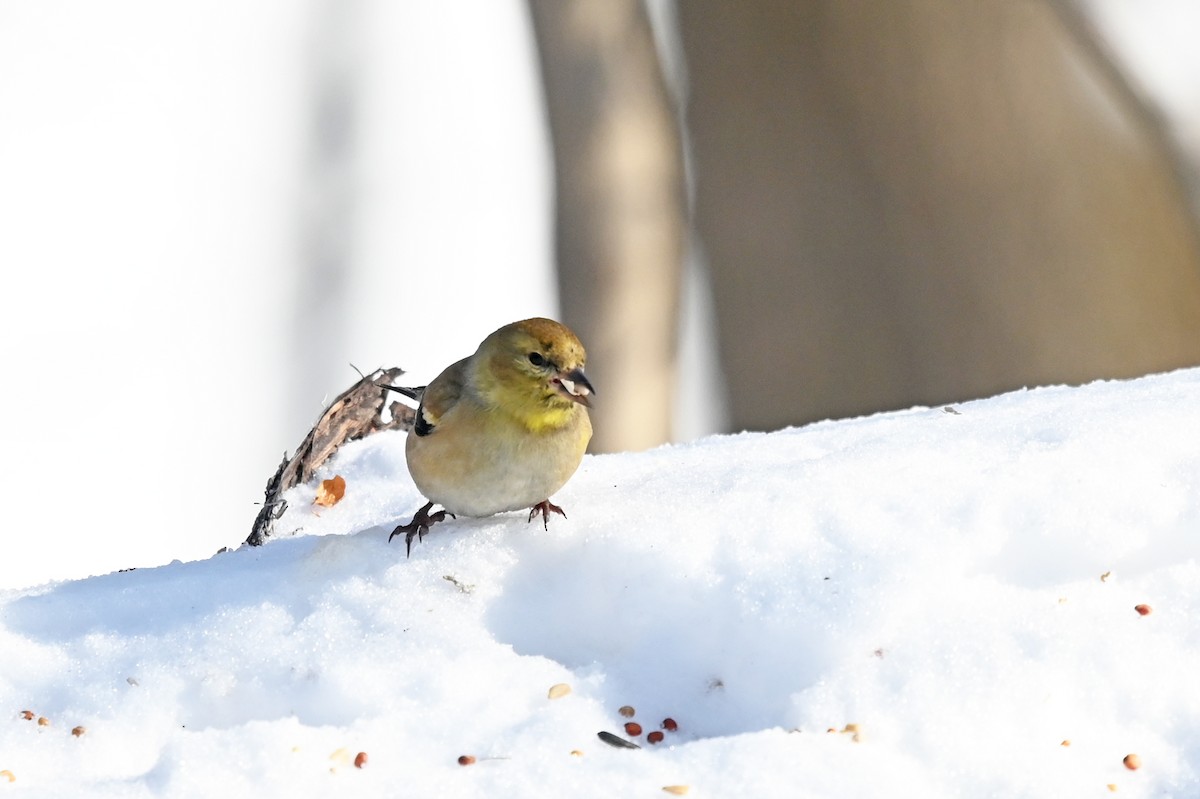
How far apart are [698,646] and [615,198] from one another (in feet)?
13.1

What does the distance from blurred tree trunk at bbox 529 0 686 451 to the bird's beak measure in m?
3.24

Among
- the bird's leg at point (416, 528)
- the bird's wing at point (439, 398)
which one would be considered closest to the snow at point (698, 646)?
the bird's leg at point (416, 528)

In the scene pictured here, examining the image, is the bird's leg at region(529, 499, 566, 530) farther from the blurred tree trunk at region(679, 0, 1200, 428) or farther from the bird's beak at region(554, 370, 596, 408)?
the blurred tree trunk at region(679, 0, 1200, 428)

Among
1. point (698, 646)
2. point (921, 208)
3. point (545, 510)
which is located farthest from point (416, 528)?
point (921, 208)

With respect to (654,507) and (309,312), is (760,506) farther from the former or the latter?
(309,312)

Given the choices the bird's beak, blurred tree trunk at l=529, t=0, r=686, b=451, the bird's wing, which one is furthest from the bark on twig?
blurred tree trunk at l=529, t=0, r=686, b=451

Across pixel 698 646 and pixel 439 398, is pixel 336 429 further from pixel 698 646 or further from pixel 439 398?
pixel 698 646

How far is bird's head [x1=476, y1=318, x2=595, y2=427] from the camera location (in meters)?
2.27

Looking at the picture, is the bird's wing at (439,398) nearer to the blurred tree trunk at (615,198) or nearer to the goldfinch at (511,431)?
the goldfinch at (511,431)

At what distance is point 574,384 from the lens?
7.56 feet

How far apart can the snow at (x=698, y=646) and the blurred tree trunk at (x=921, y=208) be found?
138 inches

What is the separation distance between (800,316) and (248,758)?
4536 millimetres

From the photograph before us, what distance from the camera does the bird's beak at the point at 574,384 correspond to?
2.28 metres

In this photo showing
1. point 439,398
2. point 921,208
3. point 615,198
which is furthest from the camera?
point 921,208
